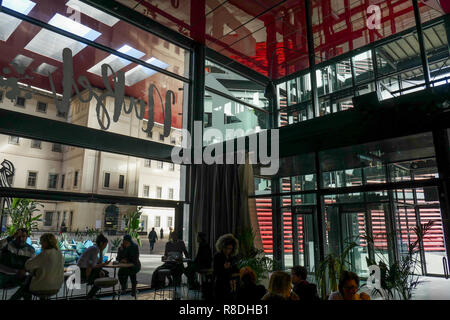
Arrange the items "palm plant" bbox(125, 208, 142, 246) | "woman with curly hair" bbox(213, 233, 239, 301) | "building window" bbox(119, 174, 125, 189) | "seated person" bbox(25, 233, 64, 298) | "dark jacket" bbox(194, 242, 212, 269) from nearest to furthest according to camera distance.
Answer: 1. "seated person" bbox(25, 233, 64, 298)
2. "woman with curly hair" bbox(213, 233, 239, 301)
3. "dark jacket" bbox(194, 242, 212, 269)
4. "palm plant" bbox(125, 208, 142, 246)
5. "building window" bbox(119, 174, 125, 189)

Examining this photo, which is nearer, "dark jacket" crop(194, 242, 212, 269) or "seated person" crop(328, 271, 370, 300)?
"seated person" crop(328, 271, 370, 300)

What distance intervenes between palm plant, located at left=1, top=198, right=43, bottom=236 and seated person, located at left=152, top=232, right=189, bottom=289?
2292 mm

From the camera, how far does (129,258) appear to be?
5508 millimetres

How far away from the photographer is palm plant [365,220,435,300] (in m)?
4.25

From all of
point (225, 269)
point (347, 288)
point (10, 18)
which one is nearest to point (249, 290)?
point (347, 288)

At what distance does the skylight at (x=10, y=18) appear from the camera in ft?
17.3

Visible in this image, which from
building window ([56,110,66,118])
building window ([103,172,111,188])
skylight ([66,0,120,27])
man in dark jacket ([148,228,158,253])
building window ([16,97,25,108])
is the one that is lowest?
man in dark jacket ([148,228,158,253])

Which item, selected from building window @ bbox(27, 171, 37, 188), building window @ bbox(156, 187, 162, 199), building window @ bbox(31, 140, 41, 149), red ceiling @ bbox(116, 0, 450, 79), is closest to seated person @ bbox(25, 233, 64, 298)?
building window @ bbox(27, 171, 37, 188)

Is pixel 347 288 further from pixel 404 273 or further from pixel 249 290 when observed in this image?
pixel 404 273

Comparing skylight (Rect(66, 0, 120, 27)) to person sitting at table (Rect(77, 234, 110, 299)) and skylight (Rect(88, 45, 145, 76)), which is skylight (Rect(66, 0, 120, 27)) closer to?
skylight (Rect(88, 45, 145, 76))

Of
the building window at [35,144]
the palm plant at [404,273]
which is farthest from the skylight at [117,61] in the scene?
the palm plant at [404,273]

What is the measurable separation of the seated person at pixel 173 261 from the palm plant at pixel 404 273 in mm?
3416

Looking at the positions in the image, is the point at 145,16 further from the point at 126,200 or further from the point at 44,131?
the point at 126,200
